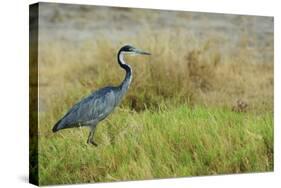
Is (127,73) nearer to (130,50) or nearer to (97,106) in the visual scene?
(130,50)

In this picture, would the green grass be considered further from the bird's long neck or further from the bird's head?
the bird's head

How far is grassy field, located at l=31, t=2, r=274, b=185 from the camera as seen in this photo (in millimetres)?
9883

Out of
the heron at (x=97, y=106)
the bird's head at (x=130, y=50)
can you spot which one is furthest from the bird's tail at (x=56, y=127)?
the bird's head at (x=130, y=50)

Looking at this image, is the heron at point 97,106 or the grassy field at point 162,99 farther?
the heron at point 97,106

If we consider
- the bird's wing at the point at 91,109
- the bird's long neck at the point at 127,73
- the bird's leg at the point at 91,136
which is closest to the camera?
the bird's wing at the point at 91,109

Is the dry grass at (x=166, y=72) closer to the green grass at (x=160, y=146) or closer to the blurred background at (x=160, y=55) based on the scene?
the blurred background at (x=160, y=55)

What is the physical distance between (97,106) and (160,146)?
1.06m

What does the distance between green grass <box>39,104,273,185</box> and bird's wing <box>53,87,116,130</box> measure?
10 cm

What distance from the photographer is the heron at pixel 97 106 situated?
394 inches

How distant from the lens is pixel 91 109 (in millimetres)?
10125

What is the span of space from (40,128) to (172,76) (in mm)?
2058

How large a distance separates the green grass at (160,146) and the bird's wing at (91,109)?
10 centimetres

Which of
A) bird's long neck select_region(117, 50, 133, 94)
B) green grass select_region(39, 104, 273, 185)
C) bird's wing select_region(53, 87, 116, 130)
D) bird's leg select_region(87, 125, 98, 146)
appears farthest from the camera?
bird's long neck select_region(117, 50, 133, 94)

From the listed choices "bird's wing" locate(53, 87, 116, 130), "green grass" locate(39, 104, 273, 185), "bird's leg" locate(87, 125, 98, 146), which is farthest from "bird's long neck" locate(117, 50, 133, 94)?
"bird's leg" locate(87, 125, 98, 146)
